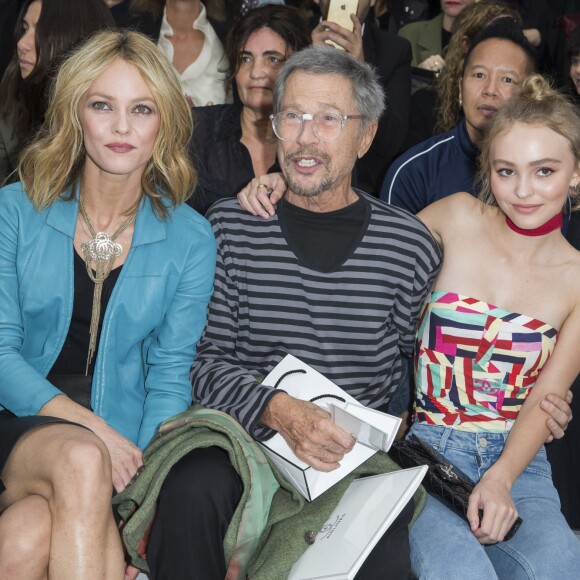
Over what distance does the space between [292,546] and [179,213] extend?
3.13ft

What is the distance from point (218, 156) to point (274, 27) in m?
0.51

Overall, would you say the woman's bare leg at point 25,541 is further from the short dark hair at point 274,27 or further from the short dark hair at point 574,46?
the short dark hair at point 574,46

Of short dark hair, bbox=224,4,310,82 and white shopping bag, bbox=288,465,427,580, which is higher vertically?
short dark hair, bbox=224,4,310,82

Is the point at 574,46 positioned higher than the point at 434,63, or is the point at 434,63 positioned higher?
the point at 574,46

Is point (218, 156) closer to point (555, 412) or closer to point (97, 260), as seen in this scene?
point (97, 260)

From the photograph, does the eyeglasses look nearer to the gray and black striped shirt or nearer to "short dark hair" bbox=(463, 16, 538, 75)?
the gray and black striped shirt

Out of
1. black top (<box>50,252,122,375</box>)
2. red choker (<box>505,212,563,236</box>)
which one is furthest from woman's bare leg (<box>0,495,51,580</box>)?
red choker (<box>505,212,563,236</box>)

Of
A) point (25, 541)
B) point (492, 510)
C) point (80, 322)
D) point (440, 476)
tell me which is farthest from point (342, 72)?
point (25, 541)

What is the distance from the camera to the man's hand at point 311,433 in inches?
86.8

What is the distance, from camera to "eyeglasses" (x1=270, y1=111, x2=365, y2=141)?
2557 millimetres

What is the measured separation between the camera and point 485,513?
228cm

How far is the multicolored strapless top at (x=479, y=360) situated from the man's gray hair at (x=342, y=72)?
0.57 m

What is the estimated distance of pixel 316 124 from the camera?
2.56 m

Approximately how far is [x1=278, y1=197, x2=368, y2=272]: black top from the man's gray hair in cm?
26
